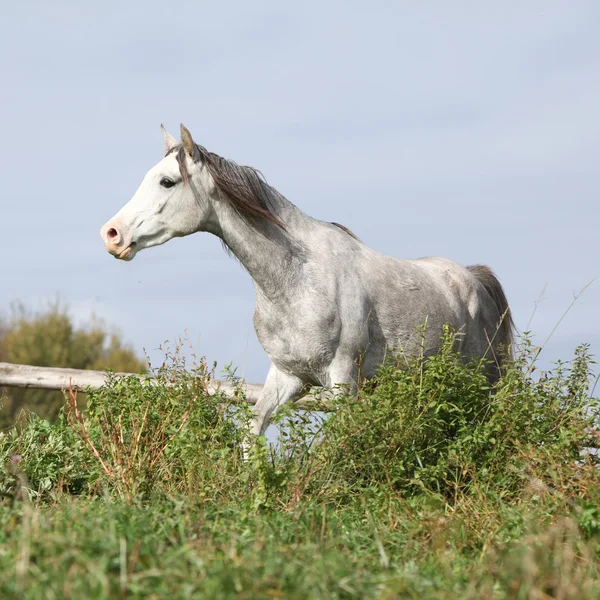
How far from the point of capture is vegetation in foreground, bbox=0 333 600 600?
2.74 metres

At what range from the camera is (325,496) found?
4914 millimetres

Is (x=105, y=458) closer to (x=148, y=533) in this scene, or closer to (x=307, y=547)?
(x=148, y=533)

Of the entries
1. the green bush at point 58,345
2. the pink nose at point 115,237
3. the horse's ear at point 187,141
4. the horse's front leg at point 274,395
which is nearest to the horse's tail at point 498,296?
the horse's front leg at point 274,395

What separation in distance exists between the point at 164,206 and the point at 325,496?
7.63 ft

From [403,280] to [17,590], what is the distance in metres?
4.76

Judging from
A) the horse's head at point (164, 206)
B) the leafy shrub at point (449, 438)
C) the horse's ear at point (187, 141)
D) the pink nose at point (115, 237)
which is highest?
the horse's ear at point (187, 141)

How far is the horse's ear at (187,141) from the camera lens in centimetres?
577

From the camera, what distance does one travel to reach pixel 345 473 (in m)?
5.24

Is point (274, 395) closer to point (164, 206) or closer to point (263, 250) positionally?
point (263, 250)

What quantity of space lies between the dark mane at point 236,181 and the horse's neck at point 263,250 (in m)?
0.07

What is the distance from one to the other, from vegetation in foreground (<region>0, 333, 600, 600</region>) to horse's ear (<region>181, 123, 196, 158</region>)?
157 centimetres

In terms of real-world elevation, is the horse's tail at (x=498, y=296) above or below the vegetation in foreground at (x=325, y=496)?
above

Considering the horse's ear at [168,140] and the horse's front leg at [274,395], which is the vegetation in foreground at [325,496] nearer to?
the horse's front leg at [274,395]

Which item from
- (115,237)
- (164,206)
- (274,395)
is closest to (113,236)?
(115,237)
